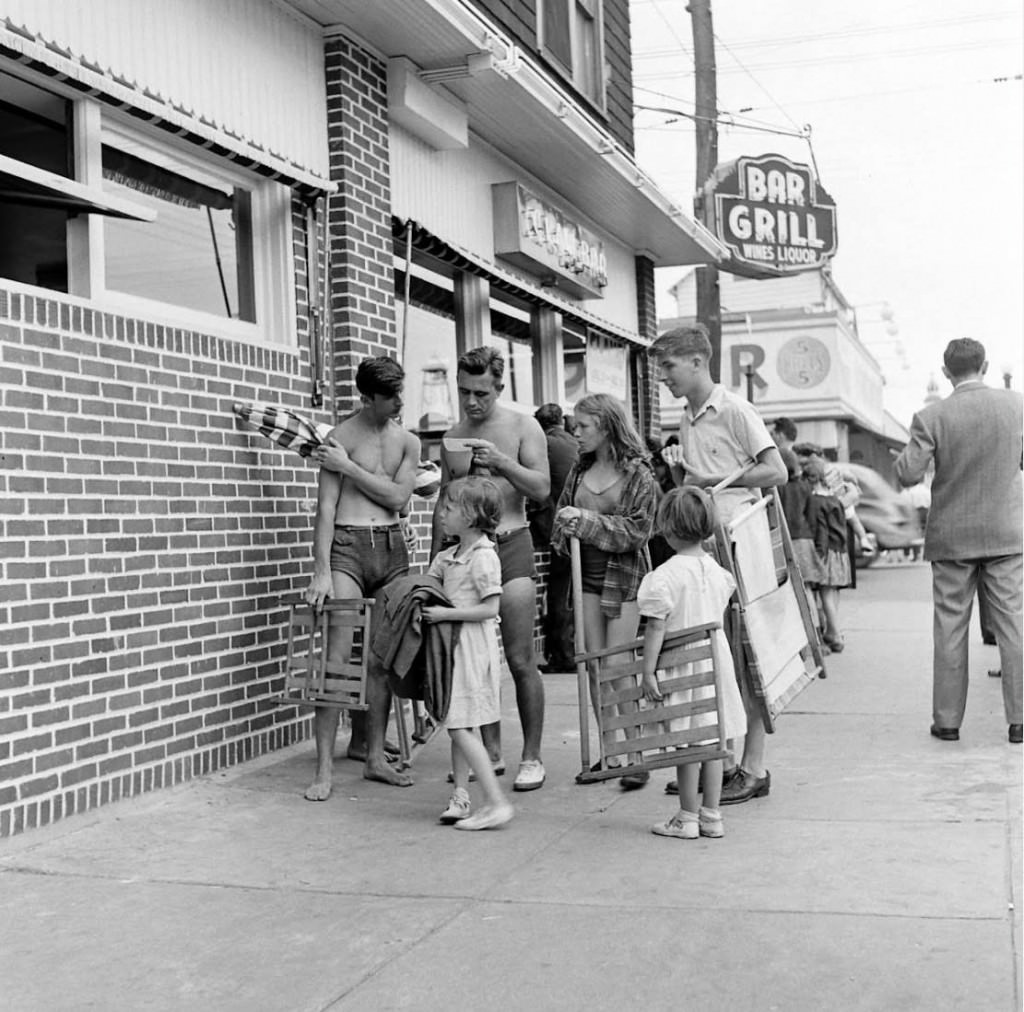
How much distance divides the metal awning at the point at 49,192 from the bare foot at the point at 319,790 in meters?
2.51

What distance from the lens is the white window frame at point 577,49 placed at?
11.8 metres

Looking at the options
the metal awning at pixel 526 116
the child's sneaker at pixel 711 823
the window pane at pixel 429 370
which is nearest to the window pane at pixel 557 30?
the metal awning at pixel 526 116

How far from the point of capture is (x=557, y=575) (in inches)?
385

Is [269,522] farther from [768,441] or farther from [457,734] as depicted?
[768,441]

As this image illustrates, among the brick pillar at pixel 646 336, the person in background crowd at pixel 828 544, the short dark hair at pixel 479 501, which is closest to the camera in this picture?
the short dark hair at pixel 479 501

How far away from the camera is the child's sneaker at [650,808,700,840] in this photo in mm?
5004

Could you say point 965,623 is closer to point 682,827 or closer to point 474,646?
point 682,827

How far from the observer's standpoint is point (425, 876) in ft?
15.0

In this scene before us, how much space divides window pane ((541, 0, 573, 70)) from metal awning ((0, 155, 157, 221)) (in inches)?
276

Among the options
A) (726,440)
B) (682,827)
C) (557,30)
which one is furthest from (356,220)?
(557,30)

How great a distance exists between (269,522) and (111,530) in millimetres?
1275

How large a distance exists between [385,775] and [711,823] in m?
1.66

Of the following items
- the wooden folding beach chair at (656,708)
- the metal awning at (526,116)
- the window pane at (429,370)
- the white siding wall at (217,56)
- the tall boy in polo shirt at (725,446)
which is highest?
the metal awning at (526,116)

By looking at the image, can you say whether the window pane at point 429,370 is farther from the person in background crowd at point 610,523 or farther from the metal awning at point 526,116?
the person in background crowd at point 610,523
